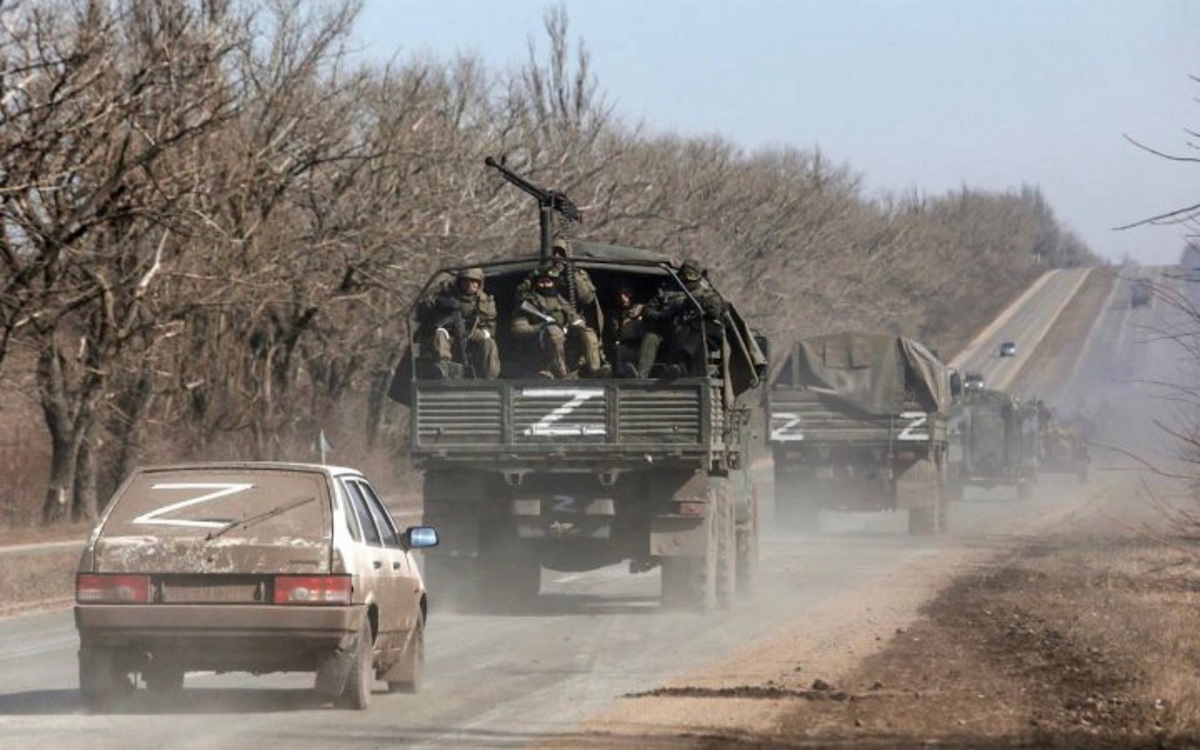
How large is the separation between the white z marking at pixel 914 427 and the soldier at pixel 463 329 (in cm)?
1539

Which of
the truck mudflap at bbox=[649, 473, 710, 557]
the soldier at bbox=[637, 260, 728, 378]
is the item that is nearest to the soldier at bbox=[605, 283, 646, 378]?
the soldier at bbox=[637, 260, 728, 378]

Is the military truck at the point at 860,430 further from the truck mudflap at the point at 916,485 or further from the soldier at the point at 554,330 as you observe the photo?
the soldier at the point at 554,330

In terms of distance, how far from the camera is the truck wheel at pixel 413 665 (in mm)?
13699

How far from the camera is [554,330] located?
2069 centimetres

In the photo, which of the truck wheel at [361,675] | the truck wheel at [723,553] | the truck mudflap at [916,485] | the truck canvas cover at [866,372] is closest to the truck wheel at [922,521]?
the truck mudflap at [916,485]

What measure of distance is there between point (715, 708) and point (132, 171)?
2420 centimetres

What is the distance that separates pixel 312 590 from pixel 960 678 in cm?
477

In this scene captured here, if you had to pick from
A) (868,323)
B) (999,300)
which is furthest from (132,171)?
(999,300)

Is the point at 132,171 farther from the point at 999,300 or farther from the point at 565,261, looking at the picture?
the point at 999,300

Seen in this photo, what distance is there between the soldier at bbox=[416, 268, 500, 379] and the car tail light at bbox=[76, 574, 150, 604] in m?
8.85

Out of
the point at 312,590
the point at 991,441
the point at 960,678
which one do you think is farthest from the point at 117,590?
the point at 991,441

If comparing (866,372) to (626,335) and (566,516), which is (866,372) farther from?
(566,516)

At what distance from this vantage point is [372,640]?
12.7 metres

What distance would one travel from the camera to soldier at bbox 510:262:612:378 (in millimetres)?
20703
